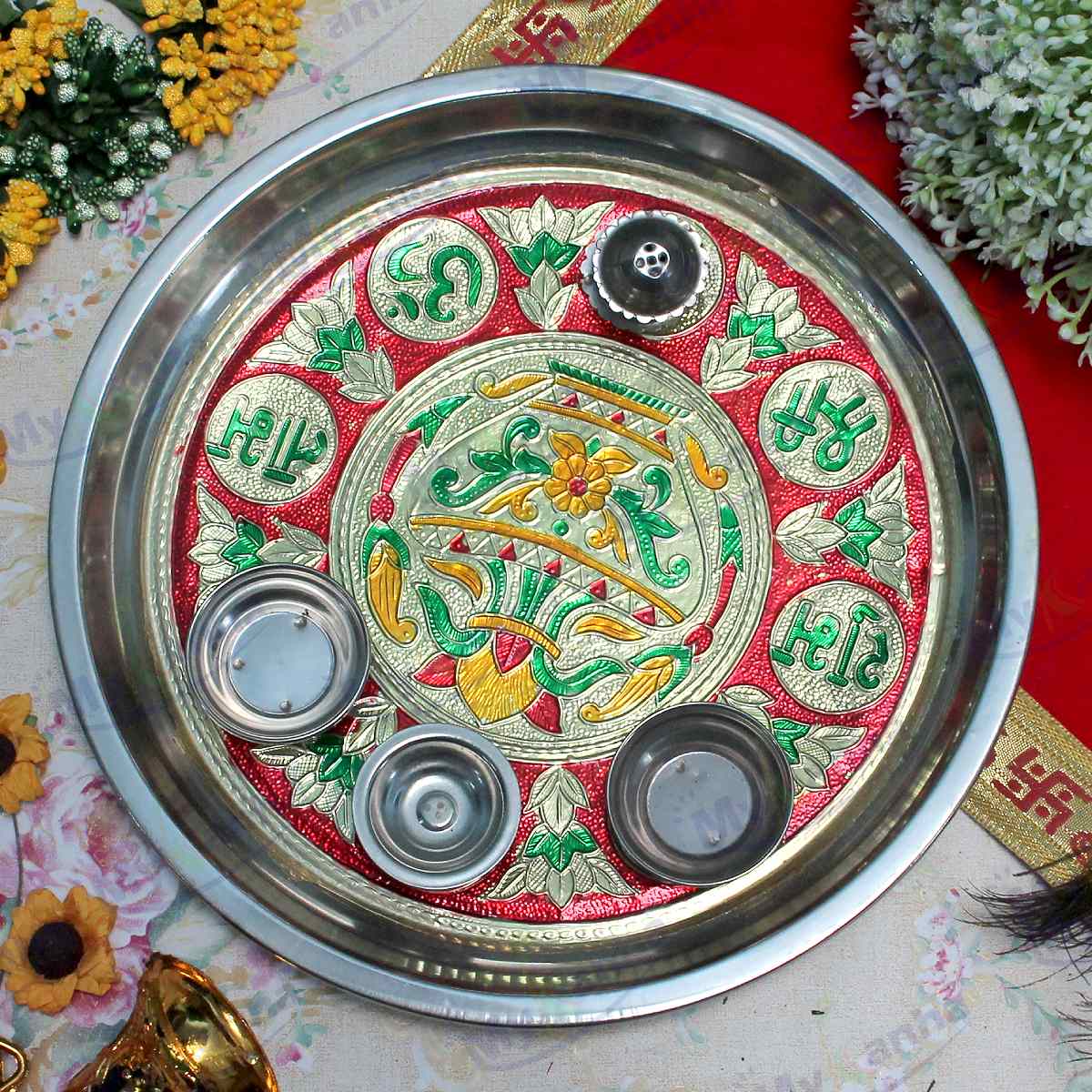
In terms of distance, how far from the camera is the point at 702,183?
107cm

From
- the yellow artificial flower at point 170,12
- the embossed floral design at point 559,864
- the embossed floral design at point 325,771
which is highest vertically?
the yellow artificial flower at point 170,12

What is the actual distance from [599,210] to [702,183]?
11 cm

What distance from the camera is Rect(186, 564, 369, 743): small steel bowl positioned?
38.9 inches

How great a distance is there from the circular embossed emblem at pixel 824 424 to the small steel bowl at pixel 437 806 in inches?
16.2

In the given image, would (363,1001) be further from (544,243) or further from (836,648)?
(544,243)

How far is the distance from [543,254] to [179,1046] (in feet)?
2.69

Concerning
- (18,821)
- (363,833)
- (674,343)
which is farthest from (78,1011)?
(674,343)

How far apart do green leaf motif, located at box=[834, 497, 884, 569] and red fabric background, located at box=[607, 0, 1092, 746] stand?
18 cm

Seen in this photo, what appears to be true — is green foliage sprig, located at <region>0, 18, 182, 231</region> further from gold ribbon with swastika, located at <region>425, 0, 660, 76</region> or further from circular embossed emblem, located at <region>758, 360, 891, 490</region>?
circular embossed emblem, located at <region>758, 360, 891, 490</region>

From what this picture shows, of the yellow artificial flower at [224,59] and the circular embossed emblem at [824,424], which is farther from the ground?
the yellow artificial flower at [224,59]

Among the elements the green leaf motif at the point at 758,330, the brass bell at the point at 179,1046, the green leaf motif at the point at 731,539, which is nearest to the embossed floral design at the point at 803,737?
the green leaf motif at the point at 731,539

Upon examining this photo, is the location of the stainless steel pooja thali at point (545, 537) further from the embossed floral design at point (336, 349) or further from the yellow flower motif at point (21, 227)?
the yellow flower motif at point (21, 227)

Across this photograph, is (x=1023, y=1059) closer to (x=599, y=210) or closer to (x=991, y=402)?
(x=991, y=402)

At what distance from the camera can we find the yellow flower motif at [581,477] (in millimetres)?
1049
